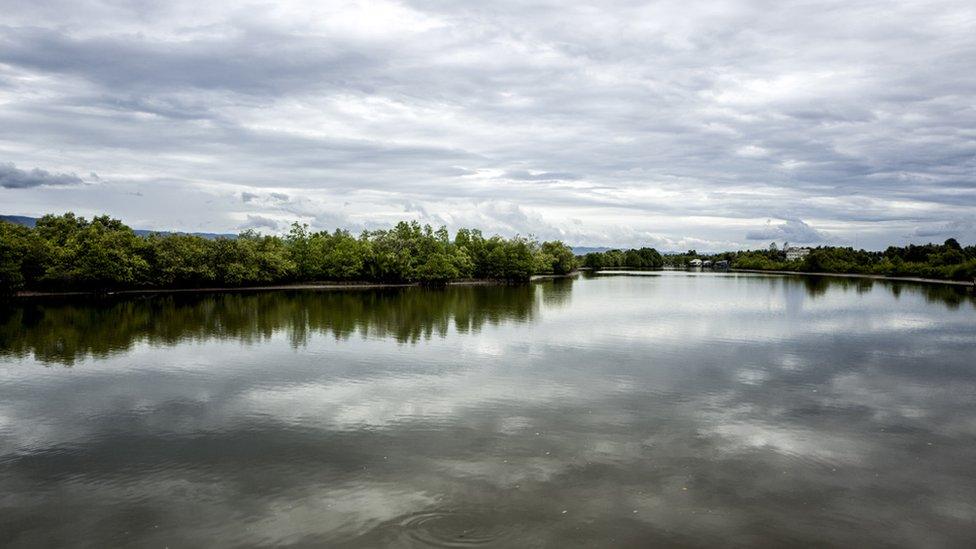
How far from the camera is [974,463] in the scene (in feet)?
53.0

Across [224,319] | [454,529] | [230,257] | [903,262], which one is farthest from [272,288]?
[903,262]

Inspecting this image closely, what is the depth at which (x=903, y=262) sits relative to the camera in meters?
152

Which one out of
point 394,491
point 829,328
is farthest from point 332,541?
point 829,328

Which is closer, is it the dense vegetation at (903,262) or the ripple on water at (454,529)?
the ripple on water at (454,529)

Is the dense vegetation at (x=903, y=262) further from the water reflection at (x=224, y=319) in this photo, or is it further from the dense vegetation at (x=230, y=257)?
the water reflection at (x=224, y=319)

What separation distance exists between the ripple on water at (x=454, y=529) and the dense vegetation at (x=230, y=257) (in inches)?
2701

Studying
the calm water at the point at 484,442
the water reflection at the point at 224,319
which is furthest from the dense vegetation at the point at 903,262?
the calm water at the point at 484,442

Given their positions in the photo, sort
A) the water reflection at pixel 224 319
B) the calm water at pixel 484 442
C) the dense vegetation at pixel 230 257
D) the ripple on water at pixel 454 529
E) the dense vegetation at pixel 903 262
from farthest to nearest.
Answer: the dense vegetation at pixel 903 262 → the dense vegetation at pixel 230 257 → the water reflection at pixel 224 319 → the calm water at pixel 484 442 → the ripple on water at pixel 454 529

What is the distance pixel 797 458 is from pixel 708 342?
2068 centimetres

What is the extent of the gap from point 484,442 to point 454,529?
5067 mm

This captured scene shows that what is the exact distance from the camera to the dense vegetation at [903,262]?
124 meters

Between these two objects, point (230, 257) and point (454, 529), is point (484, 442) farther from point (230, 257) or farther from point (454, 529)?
point (230, 257)

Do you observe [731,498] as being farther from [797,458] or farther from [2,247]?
[2,247]

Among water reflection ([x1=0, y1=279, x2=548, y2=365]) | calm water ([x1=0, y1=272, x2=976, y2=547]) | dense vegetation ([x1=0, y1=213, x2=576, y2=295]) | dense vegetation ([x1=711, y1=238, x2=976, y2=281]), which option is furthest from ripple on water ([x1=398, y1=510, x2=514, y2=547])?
dense vegetation ([x1=711, y1=238, x2=976, y2=281])
